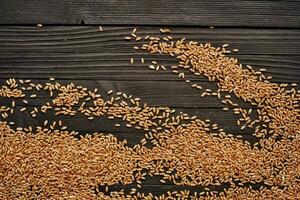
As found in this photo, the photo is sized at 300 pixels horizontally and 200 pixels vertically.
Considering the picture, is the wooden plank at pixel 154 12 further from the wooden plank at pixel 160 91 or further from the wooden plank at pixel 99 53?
the wooden plank at pixel 160 91

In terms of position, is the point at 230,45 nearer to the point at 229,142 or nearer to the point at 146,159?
the point at 229,142

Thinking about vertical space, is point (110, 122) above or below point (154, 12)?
below

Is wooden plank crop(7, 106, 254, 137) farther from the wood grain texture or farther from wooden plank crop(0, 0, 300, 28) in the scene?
wooden plank crop(0, 0, 300, 28)

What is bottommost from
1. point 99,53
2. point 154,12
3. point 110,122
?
point 110,122

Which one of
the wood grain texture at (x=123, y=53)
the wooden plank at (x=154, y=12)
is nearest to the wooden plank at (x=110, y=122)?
the wood grain texture at (x=123, y=53)

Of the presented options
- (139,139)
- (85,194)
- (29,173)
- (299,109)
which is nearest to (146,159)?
(139,139)

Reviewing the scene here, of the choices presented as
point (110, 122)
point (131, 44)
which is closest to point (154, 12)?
point (131, 44)

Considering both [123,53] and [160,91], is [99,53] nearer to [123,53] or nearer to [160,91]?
[123,53]
